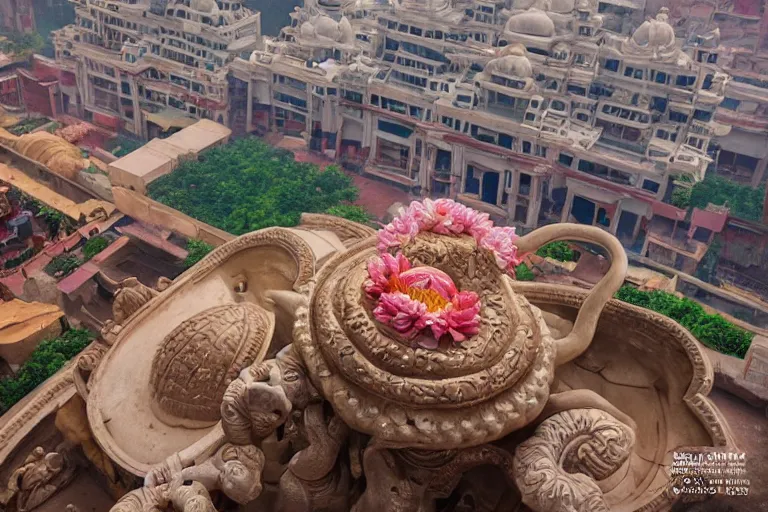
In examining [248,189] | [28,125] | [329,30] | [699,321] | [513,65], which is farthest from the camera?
[28,125]

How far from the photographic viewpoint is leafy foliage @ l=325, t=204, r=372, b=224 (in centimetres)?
927

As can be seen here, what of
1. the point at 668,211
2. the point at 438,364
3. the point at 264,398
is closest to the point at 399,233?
the point at 438,364

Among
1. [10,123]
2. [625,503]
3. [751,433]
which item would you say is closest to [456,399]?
[625,503]

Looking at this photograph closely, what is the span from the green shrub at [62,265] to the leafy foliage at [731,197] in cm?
693

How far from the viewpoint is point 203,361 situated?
4.71 meters

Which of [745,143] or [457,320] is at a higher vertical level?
[457,320]

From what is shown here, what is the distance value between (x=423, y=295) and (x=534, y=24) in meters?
6.97

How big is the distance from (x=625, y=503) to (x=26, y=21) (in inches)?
534

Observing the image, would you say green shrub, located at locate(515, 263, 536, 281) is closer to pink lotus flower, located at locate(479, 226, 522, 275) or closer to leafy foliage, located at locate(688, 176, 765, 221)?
leafy foliage, located at locate(688, 176, 765, 221)

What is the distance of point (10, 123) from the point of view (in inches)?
481

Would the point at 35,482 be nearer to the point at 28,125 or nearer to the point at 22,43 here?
the point at 28,125

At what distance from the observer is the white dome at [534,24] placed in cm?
959

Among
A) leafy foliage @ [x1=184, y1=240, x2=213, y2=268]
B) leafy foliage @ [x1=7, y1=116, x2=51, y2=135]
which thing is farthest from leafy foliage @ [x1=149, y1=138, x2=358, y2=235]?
leafy foliage @ [x1=7, y1=116, x2=51, y2=135]

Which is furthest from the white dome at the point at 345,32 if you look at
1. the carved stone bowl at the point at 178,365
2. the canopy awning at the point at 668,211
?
the carved stone bowl at the point at 178,365
